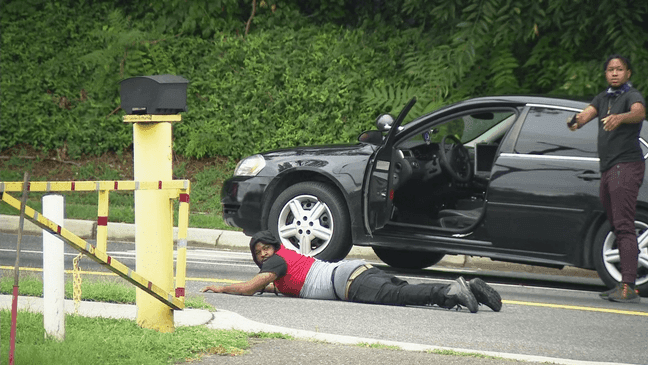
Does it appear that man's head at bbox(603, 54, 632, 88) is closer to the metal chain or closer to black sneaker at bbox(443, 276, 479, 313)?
black sneaker at bbox(443, 276, 479, 313)

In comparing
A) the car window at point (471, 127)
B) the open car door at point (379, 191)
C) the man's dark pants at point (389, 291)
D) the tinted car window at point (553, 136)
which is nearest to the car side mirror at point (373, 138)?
the open car door at point (379, 191)

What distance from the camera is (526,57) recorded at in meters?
13.7

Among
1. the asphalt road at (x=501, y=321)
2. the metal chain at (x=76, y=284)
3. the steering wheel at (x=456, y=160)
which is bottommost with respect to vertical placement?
the asphalt road at (x=501, y=321)

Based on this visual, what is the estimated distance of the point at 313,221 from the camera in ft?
27.3

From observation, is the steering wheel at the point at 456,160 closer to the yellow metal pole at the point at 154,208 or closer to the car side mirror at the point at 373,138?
the car side mirror at the point at 373,138

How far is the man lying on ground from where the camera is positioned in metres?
6.25

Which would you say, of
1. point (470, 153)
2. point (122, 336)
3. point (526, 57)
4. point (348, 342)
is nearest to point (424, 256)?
point (470, 153)

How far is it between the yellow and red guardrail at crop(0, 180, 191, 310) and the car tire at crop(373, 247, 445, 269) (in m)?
4.29

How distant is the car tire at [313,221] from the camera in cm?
823

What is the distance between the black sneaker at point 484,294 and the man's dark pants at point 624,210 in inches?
51.5

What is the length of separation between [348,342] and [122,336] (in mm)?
1174

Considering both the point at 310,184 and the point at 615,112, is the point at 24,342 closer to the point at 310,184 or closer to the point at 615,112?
the point at 310,184

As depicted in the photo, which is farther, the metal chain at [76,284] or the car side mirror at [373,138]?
the car side mirror at [373,138]

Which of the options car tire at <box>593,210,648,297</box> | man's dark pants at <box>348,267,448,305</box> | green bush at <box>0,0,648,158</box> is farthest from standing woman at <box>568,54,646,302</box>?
green bush at <box>0,0,648,158</box>
